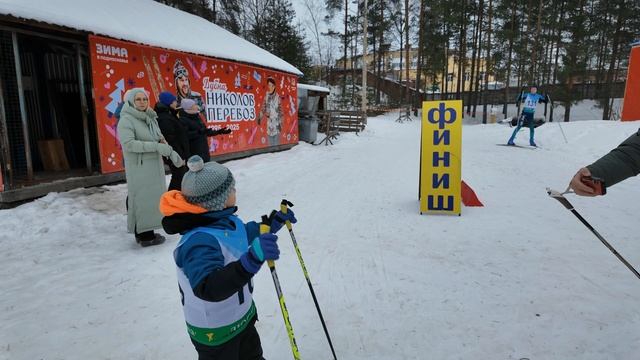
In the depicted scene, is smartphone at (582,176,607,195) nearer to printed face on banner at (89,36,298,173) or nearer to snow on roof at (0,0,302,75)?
snow on roof at (0,0,302,75)

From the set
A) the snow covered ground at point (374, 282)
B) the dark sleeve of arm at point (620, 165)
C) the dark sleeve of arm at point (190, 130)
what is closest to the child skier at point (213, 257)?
the snow covered ground at point (374, 282)

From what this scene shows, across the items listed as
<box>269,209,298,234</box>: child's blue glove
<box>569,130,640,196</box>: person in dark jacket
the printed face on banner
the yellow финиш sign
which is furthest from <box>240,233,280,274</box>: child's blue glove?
the printed face on banner

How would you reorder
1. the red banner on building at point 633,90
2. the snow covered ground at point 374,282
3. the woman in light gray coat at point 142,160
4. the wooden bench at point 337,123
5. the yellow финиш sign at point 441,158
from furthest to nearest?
the wooden bench at point 337,123 < the red banner on building at point 633,90 < the yellow финиш sign at point 441,158 < the woman in light gray coat at point 142,160 < the snow covered ground at point 374,282

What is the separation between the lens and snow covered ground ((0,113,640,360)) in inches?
112

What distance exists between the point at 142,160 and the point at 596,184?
4.40m

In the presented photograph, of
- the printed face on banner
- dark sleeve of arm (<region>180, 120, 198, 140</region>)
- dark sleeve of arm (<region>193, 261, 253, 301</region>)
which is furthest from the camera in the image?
the printed face on banner

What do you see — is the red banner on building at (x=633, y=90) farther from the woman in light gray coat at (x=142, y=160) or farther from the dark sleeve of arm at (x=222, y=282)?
the dark sleeve of arm at (x=222, y=282)

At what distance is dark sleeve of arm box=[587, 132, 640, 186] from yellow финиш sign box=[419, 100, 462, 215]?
3504mm

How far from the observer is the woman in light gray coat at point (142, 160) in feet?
14.9

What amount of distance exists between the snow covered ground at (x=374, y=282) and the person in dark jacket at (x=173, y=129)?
93cm

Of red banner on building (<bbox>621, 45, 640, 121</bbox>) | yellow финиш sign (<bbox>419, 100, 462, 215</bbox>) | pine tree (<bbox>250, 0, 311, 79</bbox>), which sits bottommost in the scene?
yellow финиш sign (<bbox>419, 100, 462, 215</bbox>)

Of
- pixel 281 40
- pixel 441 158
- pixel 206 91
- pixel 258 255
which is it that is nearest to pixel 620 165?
pixel 258 255

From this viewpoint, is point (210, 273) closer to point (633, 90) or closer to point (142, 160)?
point (142, 160)

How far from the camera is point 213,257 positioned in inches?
64.5
